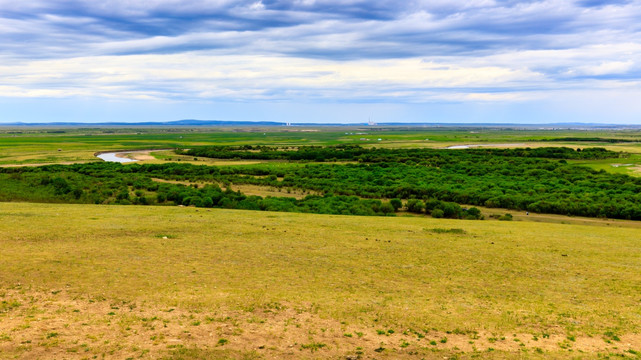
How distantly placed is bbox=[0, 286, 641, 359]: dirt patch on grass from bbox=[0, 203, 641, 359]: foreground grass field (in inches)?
1.6

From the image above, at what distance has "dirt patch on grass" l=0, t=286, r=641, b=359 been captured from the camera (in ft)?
30.6

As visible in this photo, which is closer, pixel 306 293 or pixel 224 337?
pixel 224 337

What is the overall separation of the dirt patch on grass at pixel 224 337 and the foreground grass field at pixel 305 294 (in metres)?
0.04

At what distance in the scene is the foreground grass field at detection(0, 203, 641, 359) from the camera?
9789 mm

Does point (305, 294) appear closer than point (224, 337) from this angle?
No

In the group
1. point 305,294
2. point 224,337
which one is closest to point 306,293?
point 305,294

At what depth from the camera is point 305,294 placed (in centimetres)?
1271

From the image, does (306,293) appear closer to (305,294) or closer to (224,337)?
(305,294)

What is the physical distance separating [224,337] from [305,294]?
318cm

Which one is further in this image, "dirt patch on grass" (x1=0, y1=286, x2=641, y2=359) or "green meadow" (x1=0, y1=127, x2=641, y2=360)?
"green meadow" (x1=0, y1=127, x2=641, y2=360)

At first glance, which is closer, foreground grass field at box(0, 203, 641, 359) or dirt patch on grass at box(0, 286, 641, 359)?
dirt patch on grass at box(0, 286, 641, 359)

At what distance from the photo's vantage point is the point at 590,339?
34.2ft

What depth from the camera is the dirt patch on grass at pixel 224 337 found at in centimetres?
933

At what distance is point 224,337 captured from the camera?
9961mm
